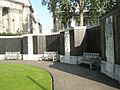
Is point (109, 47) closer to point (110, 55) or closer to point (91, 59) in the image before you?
point (110, 55)

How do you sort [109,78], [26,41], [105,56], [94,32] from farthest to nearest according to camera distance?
1. [26,41]
2. [94,32]
3. [105,56]
4. [109,78]

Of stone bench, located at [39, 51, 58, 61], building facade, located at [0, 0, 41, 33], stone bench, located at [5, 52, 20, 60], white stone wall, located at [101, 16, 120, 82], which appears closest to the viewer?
white stone wall, located at [101, 16, 120, 82]

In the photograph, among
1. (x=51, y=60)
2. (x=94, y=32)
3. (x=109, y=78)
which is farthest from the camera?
(x=51, y=60)

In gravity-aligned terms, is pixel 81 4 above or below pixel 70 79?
above

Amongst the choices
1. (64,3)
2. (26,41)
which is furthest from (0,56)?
(64,3)

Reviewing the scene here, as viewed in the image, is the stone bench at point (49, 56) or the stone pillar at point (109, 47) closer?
Result: the stone pillar at point (109, 47)

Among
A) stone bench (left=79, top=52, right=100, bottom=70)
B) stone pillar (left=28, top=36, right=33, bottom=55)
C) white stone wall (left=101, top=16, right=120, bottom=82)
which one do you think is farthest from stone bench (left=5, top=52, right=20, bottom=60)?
white stone wall (left=101, top=16, right=120, bottom=82)

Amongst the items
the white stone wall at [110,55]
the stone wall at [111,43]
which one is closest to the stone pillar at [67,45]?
the stone wall at [111,43]

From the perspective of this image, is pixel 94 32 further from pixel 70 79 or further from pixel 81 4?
pixel 81 4

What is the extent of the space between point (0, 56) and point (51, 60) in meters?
6.79

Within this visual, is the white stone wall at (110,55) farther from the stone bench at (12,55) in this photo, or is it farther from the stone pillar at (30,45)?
the stone bench at (12,55)

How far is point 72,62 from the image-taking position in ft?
78.1

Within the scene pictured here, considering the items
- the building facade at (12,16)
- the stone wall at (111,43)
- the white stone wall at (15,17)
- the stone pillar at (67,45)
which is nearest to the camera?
the stone wall at (111,43)

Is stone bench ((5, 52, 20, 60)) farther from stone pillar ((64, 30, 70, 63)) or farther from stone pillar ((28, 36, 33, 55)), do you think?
stone pillar ((64, 30, 70, 63))
